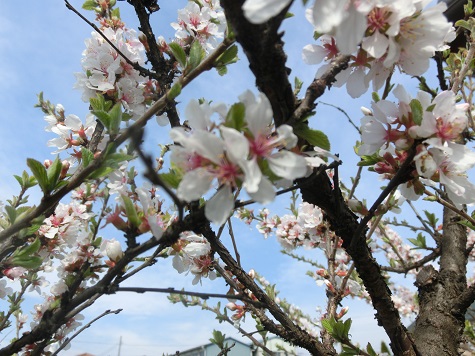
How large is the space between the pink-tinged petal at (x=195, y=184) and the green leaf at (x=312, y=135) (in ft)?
0.71

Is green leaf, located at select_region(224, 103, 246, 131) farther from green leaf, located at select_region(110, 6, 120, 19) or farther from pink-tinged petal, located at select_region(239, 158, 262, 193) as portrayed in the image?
green leaf, located at select_region(110, 6, 120, 19)

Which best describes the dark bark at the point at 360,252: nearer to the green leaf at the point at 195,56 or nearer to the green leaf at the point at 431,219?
the green leaf at the point at 195,56

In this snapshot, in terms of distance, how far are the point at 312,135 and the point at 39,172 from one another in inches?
27.1

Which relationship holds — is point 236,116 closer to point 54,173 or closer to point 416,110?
point 416,110

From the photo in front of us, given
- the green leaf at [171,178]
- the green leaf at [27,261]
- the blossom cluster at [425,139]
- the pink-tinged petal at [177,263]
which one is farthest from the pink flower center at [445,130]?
the green leaf at [27,261]

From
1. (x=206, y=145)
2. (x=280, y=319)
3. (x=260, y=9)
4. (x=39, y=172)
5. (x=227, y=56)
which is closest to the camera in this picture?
(x=260, y=9)

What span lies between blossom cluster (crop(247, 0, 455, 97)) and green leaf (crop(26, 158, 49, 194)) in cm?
68

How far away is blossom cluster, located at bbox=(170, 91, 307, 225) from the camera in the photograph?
2.02 feet

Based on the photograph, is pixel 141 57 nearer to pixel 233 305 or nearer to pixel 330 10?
pixel 330 10

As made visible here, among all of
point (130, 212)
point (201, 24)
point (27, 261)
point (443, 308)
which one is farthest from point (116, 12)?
point (443, 308)

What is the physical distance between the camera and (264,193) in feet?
2.05

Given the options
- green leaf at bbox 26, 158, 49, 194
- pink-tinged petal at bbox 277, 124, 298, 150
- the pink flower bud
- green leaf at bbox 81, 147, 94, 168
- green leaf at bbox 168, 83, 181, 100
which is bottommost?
pink-tinged petal at bbox 277, 124, 298, 150

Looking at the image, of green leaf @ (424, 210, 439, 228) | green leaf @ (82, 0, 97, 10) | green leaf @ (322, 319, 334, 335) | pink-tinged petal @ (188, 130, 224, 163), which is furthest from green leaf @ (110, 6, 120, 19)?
green leaf @ (424, 210, 439, 228)

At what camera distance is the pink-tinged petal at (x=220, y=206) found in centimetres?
63
